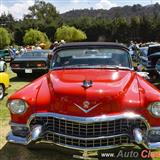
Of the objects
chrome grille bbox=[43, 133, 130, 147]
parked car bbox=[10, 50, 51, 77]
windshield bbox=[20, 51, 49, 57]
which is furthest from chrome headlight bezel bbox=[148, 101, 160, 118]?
windshield bbox=[20, 51, 49, 57]

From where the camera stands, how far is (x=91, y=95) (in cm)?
503

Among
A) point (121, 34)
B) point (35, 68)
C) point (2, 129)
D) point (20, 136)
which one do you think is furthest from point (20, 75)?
point (121, 34)

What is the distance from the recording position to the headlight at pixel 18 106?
5289 mm

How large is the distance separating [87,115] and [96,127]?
0.62 feet

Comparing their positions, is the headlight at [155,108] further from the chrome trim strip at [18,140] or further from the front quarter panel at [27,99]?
the chrome trim strip at [18,140]

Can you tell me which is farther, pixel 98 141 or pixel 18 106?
pixel 18 106

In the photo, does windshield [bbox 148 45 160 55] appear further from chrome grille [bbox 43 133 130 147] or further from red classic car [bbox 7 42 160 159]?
chrome grille [bbox 43 133 130 147]

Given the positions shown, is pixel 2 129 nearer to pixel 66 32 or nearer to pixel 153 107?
pixel 153 107

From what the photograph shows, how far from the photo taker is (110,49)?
6945mm

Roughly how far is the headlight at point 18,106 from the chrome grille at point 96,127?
495 millimetres

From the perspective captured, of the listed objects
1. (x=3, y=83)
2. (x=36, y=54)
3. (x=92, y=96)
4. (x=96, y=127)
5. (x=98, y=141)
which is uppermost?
(x=92, y=96)

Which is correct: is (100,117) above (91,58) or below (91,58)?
below

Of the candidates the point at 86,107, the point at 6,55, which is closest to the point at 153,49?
the point at 86,107

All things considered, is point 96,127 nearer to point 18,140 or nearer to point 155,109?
point 155,109
